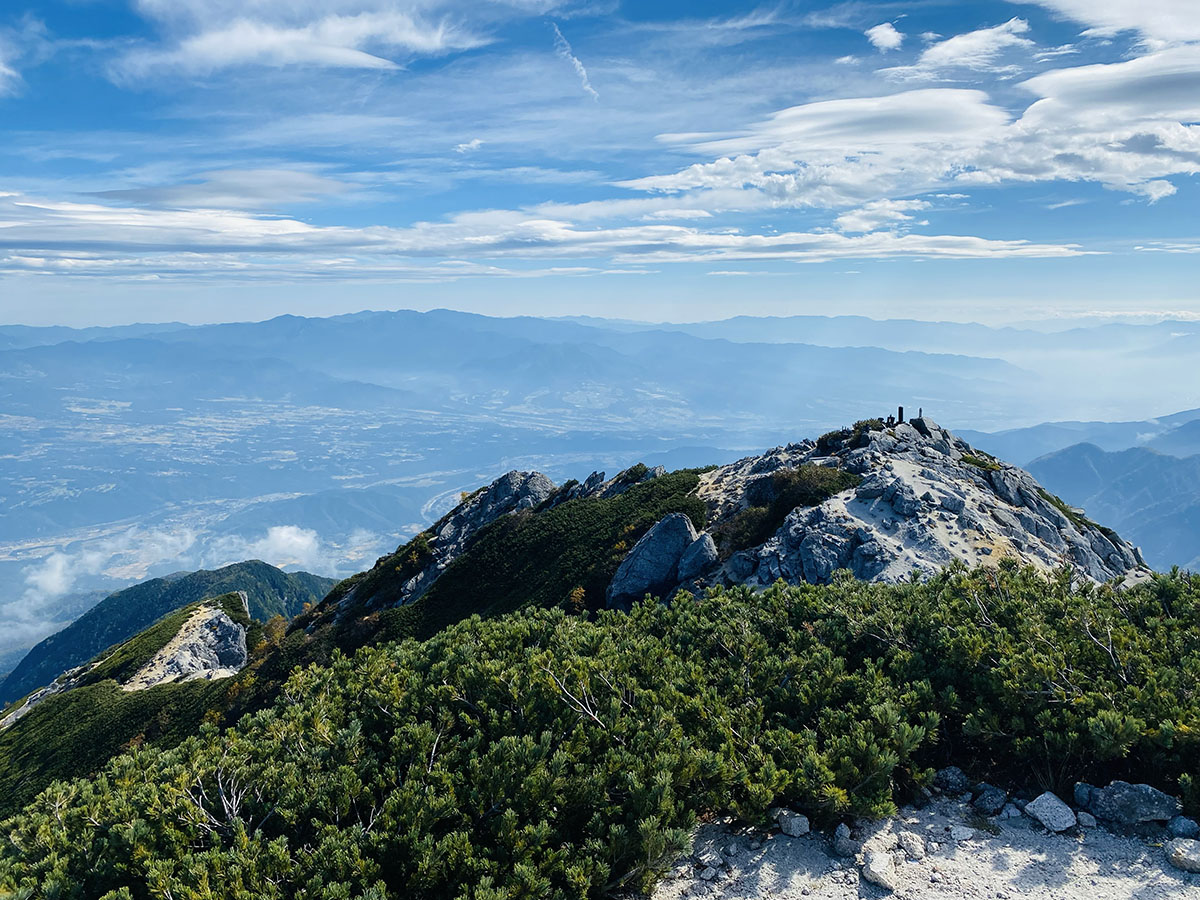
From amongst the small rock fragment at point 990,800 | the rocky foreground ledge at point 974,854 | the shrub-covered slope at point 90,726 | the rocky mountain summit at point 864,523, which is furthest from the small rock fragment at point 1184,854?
the shrub-covered slope at point 90,726

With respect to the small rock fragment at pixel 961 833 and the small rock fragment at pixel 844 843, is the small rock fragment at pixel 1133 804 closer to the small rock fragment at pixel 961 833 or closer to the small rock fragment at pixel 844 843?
the small rock fragment at pixel 961 833

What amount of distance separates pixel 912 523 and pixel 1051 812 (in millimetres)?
23827

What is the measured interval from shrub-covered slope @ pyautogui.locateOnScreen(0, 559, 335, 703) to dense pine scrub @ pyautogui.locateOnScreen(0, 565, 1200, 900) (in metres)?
147

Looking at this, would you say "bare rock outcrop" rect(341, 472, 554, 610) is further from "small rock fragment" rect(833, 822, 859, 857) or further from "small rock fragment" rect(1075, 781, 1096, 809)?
"small rock fragment" rect(1075, 781, 1096, 809)

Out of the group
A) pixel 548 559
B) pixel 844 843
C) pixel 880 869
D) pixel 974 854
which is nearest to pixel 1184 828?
pixel 974 854

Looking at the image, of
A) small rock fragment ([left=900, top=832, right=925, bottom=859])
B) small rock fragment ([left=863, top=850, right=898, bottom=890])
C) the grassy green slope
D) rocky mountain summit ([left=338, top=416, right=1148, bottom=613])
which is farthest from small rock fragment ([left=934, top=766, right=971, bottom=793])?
the grassy green slope

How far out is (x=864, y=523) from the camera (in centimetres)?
3369

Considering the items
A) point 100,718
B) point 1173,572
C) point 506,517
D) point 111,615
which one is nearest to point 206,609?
point 100,718

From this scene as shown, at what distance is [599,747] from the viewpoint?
12250 millimetres

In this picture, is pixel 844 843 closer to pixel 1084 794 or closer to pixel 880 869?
pixel 880 869

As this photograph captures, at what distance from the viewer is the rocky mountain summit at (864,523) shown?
3203 cm

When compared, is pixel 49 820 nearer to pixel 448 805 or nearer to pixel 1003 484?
pixel 448 805

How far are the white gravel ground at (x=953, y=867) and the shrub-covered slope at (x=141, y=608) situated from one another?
15186 cm

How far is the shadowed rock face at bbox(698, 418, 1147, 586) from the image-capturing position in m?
31.6
